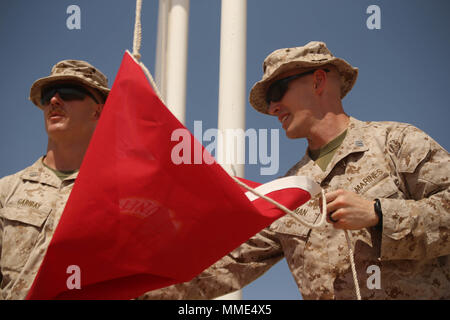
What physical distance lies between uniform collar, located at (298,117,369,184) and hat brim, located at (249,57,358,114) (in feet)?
1.60

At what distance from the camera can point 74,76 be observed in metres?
4.42

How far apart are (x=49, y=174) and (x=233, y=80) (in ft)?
10.2

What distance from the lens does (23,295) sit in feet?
12.6

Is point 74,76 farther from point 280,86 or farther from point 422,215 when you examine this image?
point 422,215

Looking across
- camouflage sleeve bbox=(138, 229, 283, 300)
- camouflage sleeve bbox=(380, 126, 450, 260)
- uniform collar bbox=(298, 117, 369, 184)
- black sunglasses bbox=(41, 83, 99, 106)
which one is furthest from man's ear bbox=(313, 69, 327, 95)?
black sunglasses bbox=(41, 83, 99, 106)

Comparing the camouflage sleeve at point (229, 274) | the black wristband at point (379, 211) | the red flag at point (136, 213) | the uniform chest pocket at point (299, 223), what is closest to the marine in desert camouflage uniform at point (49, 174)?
the camouflage sleeve at point (229, 274)

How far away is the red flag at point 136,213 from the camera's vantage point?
2568mm

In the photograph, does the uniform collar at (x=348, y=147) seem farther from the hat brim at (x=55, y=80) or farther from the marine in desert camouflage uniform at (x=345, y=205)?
the hat brim at (x=55, y=80)

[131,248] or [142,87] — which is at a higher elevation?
[142,87]

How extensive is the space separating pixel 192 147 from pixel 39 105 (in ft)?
9.20

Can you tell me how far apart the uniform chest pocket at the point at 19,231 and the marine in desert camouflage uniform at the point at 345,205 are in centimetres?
119

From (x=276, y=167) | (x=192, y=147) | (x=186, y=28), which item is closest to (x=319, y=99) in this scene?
(x=276, y=167)

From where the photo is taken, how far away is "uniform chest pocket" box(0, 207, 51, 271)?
4.04 metres

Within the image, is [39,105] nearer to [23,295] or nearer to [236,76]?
[23,295]
